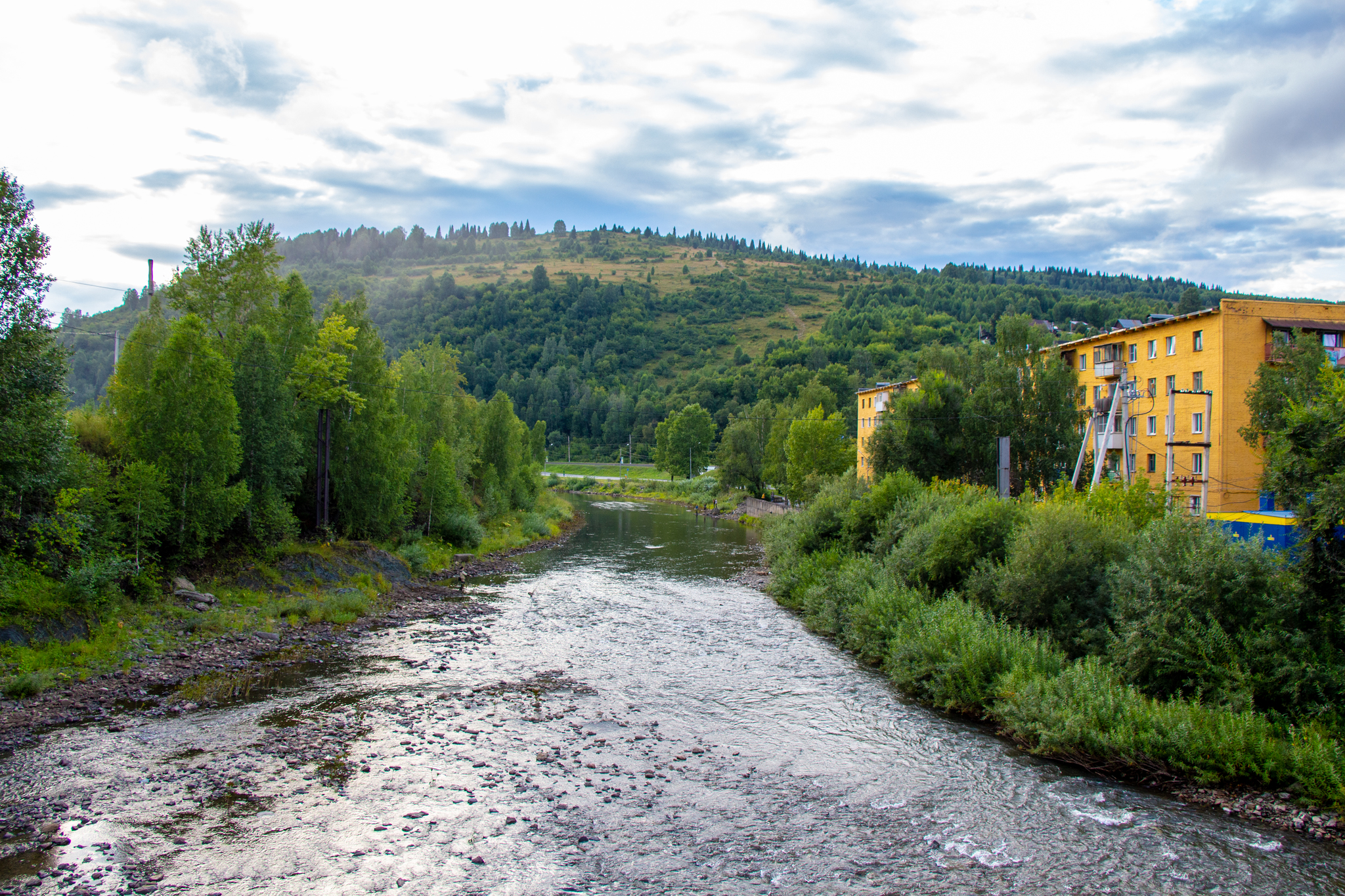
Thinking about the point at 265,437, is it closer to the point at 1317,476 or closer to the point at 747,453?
the point at 1317,476

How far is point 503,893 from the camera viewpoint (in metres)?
10.2

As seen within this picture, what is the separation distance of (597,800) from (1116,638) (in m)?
12.0

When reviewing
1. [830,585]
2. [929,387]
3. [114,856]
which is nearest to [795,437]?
[929,387]

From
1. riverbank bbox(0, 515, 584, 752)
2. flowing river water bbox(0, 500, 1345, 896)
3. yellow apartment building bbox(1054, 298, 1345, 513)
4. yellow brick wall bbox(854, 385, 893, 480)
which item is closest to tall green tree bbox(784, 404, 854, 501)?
yellow brick wall bbox(854, 385, 893, 480)

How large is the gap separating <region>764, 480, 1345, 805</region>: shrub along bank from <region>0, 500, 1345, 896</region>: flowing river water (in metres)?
0.97

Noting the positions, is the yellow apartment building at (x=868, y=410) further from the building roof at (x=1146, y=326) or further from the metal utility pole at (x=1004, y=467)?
the metal utility pole at (x=1004, y=467)

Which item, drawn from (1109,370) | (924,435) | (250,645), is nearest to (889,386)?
(1109,370)

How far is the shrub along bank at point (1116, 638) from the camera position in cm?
1346

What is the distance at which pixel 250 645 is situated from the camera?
22.2 metres

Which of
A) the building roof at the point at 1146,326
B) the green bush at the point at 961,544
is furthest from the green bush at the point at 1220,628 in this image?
the building roof at the point at 1146,326

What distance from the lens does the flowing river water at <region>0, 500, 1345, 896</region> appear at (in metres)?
10.7

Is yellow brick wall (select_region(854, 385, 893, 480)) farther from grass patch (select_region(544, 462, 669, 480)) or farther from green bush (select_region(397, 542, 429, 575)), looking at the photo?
green bush (select_region(397, 542, 429, 575))

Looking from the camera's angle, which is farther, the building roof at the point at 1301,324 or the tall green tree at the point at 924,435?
the tall green tree at the point at 924,435

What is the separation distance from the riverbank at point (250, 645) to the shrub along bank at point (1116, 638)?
55.2 feet
